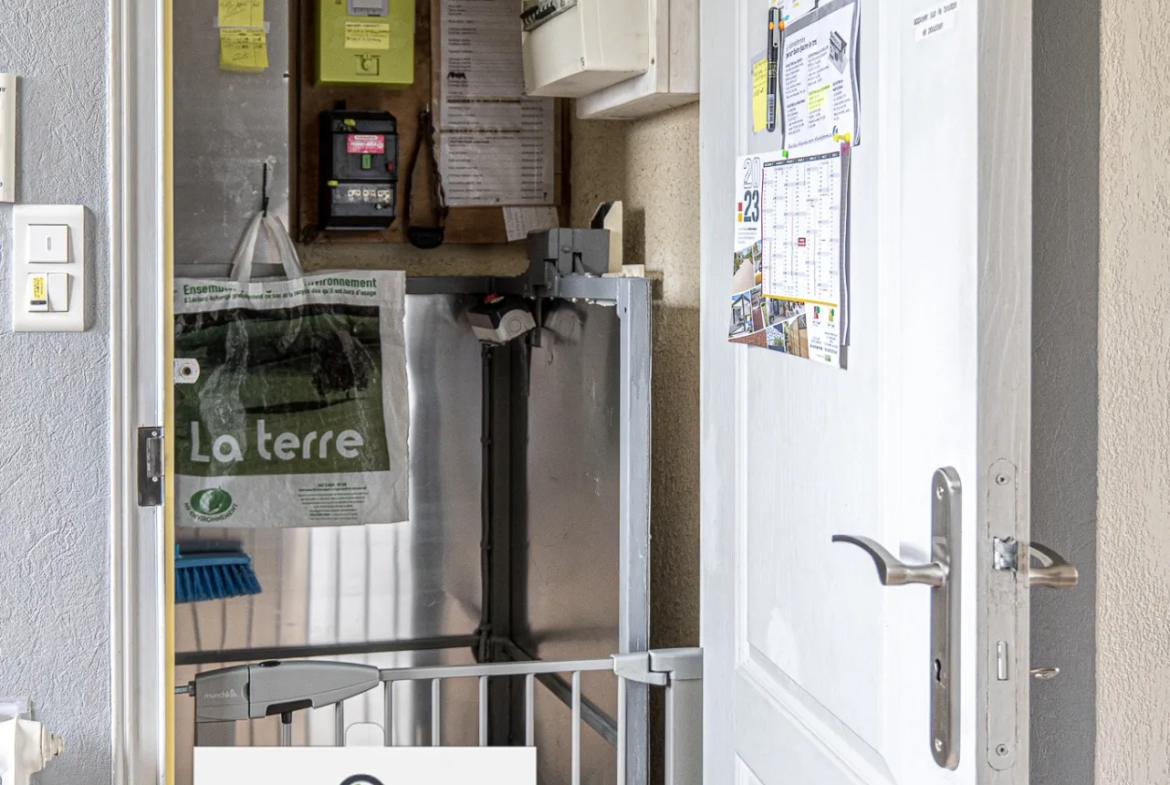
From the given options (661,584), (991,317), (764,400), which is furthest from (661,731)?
(991,317)

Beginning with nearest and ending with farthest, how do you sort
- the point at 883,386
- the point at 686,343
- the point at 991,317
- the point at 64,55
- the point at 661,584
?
the point at 991,317
the point at 883,386
the point at 64,55
the point at 686,343
the point at 661,584

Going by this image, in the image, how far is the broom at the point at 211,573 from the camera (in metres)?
2.65

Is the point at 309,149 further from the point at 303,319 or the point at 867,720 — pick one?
the point at 867,720

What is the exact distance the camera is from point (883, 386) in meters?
1.24

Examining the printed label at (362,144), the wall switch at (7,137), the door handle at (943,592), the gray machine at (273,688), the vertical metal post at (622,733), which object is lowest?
the vertical metal post at (622,733)

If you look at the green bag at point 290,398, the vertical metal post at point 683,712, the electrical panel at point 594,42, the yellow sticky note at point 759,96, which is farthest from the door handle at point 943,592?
the green bag at point 290,398

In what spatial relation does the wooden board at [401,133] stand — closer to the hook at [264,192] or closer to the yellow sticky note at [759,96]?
the hook at [264,192]

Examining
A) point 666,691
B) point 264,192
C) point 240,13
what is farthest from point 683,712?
point 240,13

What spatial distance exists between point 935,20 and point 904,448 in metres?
0.39

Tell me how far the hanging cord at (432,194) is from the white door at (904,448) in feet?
4.24

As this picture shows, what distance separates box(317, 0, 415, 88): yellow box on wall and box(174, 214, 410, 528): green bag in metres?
0.44

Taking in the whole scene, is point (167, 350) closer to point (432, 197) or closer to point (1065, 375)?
point (1065, 375)

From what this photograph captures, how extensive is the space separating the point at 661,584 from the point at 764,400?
0.88 m

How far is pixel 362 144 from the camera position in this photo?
9.04 ft
